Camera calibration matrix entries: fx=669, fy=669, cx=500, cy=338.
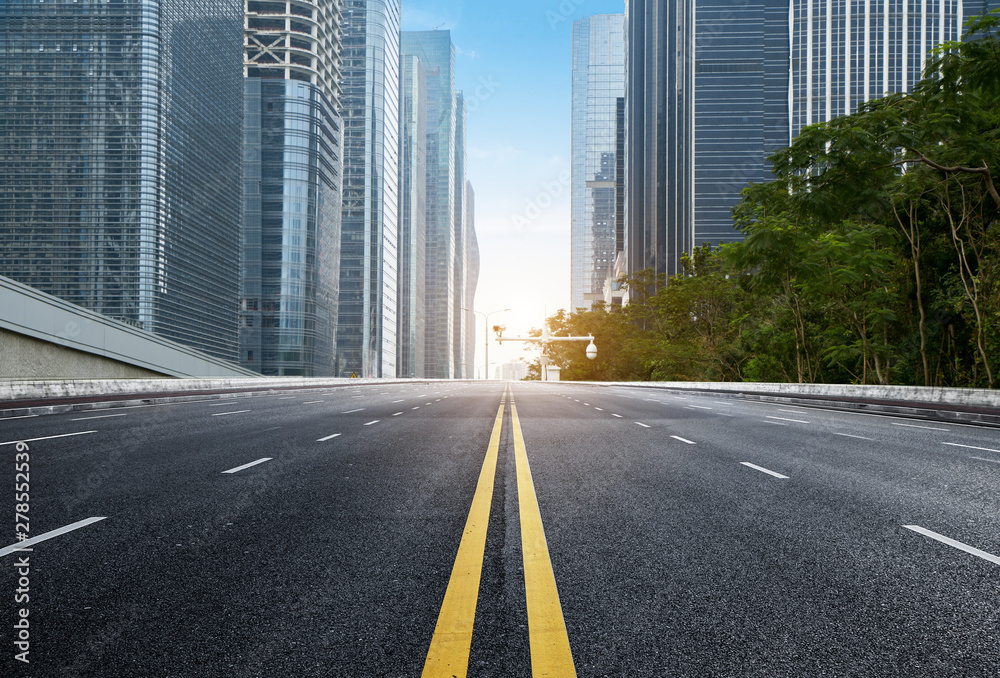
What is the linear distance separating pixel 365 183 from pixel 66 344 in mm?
124226

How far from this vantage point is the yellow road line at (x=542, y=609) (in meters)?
2.89

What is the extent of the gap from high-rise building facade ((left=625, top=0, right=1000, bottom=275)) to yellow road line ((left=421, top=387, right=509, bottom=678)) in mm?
130904

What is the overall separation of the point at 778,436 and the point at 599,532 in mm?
9515

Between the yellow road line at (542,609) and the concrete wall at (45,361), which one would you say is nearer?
the yellow road line at (542,609)

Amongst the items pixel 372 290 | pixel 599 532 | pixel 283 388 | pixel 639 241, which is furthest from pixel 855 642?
pixel 639 241

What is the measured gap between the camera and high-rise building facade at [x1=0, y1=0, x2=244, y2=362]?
86438mm

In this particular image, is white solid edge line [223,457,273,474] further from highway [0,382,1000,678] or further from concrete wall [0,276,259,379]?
concrete wall [0,276,259,379]

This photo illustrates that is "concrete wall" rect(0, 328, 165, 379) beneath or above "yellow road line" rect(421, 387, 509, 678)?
above

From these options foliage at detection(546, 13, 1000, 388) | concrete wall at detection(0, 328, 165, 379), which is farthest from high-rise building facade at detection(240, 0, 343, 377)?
foliage at detection(546, 13, 1000, 388)

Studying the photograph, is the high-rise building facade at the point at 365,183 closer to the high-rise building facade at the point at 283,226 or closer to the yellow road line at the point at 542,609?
the high-rise building facade at the point at 283,226

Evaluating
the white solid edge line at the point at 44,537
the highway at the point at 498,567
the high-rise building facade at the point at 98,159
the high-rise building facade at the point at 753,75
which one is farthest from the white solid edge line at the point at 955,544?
the high-rise building facade at the point at 753,75

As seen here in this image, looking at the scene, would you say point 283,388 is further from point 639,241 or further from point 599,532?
point 639,241

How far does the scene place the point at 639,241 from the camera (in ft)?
526

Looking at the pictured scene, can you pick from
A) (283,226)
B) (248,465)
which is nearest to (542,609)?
(248,465)
